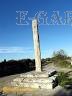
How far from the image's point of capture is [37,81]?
12.5 meters

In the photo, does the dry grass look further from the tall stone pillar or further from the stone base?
the tall stone pillar

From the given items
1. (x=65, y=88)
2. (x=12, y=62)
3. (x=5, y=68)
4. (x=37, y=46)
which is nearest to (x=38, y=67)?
(x=37, y=46)

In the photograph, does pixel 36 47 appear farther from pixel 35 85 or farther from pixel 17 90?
pixel 17 90

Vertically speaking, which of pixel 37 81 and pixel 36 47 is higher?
pixel 36 47

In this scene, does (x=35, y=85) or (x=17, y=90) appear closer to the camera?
(x=35, y=85)

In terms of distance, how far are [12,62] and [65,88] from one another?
17.4 meters

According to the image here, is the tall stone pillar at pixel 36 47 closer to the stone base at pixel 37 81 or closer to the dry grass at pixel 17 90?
the stone base at pixel 37 81

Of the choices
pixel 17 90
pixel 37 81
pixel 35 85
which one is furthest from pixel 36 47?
pixel 17 90

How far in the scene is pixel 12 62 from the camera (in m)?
28.9

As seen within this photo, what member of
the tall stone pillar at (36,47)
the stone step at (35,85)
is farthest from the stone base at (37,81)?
the tall stone pillar at (36,47)

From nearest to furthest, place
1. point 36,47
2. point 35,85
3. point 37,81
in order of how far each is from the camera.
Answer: point 35,85
point 37,81
point 36,47

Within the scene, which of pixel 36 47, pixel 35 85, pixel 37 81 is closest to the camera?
pixel 35 85

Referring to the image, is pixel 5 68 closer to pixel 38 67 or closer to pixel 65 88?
pixel 38 67

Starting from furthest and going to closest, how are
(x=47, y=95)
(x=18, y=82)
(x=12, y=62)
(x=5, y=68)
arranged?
(x=12, y=62)
(x=5, y=68)
(x=18, y=82)
(x=47, y=95)
